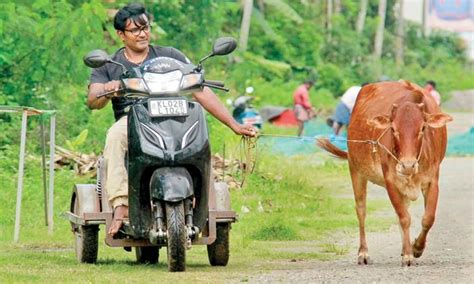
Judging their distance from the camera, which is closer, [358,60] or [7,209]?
[7,209]

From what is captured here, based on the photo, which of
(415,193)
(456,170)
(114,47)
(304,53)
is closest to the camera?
(415,193)

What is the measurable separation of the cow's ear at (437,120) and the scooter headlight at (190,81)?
2280 mm

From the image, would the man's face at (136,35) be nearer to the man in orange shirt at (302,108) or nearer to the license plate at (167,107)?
the license plate at (167,107)

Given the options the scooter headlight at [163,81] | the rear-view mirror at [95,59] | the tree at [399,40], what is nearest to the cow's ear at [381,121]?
the scooter headlight at [163,81]

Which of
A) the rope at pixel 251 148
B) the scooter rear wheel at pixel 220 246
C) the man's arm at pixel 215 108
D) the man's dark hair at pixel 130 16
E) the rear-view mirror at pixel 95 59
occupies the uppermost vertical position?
the man's dark hair at pixel 130 16

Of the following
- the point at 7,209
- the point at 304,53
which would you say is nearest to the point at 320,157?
the point at 7,209

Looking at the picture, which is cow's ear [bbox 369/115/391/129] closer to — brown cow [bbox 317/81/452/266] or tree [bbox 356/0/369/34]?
brown cow [bbox 317/81/452/266]

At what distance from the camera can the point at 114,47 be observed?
73.5 feet

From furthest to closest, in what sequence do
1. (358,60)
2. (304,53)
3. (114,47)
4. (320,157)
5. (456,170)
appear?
(358,60) < (304,53) < (320,157) < (456,170) < (114,47)

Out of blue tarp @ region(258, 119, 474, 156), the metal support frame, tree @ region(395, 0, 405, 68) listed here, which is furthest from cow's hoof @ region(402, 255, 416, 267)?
tree @ region(395, 0, 405, 68)

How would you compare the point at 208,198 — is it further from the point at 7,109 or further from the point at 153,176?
the point at 7,109

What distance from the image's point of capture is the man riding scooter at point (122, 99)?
10.1 metres

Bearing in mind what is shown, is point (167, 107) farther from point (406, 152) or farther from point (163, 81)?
point (406, 152)

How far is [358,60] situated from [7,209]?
3918cm
